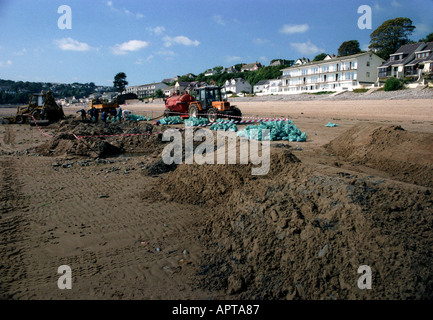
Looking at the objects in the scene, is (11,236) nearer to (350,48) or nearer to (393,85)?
(393,85)

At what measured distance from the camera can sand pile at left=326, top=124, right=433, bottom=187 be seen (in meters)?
6.21

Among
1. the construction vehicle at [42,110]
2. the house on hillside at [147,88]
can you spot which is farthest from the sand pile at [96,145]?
the house on hillside at [147,88]

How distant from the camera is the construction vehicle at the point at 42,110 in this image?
2245 cm

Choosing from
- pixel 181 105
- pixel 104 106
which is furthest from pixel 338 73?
pixel 104 106

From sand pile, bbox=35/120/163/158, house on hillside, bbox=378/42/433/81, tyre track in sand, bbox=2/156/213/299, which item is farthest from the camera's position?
house on hillside, bbox=378/42/433/81

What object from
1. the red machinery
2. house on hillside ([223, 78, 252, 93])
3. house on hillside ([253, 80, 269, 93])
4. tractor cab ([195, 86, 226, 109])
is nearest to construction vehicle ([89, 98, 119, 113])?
the red machinery

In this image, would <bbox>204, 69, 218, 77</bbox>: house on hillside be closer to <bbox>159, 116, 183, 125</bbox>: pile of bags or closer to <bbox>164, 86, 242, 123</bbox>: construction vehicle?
<bbox>164, 86, 242, 123</bbox>: construction vehicle

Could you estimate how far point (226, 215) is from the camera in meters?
4.32

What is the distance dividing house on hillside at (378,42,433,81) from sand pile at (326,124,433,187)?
3962cm

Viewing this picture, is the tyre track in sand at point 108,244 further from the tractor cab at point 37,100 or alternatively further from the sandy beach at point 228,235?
the tractor cab at point 37,100

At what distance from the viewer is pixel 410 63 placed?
4212 centimetres

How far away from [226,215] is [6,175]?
7007 millimetres

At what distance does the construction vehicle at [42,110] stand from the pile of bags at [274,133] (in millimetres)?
18500

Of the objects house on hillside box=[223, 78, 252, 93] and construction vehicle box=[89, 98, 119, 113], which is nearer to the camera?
construction vehicle box=[89, 98, 119, 113]
